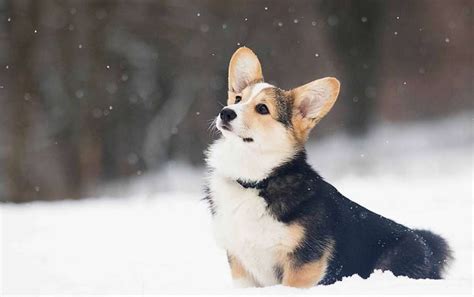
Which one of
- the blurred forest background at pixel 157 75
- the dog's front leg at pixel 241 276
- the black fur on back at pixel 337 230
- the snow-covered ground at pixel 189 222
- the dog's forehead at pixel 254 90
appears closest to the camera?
the black fur on back at pixel 337 230

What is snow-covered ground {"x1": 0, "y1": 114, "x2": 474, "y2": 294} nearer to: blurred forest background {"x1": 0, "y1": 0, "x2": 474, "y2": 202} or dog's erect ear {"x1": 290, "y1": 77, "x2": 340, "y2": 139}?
→ blurred forest background {"x1": 0, "y1": 0, "x2": 474, "y2": 202}

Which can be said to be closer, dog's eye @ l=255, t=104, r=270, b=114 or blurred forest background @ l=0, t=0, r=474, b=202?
dog's eye @ l=255, t=104, r=270, b=114

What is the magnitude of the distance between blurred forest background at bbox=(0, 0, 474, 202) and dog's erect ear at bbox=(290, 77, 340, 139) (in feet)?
22.7

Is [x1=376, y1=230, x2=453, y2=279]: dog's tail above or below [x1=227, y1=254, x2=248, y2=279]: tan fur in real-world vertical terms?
above

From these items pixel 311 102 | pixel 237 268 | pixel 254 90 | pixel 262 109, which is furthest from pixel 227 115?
pixel 237 268

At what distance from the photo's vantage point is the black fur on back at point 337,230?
423cm

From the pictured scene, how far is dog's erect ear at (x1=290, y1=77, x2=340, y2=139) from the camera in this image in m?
4.44

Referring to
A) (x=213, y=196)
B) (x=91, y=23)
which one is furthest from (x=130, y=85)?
(x=213, y=196)

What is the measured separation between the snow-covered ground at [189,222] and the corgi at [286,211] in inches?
9.7

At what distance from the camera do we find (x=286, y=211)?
4246 millimetres

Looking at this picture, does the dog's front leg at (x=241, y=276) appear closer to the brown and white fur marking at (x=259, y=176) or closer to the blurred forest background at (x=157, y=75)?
the brown and white fur marking at (x=259, y=176)

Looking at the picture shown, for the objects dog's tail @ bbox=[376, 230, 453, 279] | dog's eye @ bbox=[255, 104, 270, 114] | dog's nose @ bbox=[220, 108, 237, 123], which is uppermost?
dog's eye @ bbox=[255, 104, 270, 114]

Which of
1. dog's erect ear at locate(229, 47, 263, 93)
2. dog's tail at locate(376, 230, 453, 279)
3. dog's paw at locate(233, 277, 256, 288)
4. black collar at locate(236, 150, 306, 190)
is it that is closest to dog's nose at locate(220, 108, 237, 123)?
black collar at locate(236, 150, 306, 190)

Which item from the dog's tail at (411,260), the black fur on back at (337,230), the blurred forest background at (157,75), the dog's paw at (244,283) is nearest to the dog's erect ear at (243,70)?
the black fur on back at (337,230)
